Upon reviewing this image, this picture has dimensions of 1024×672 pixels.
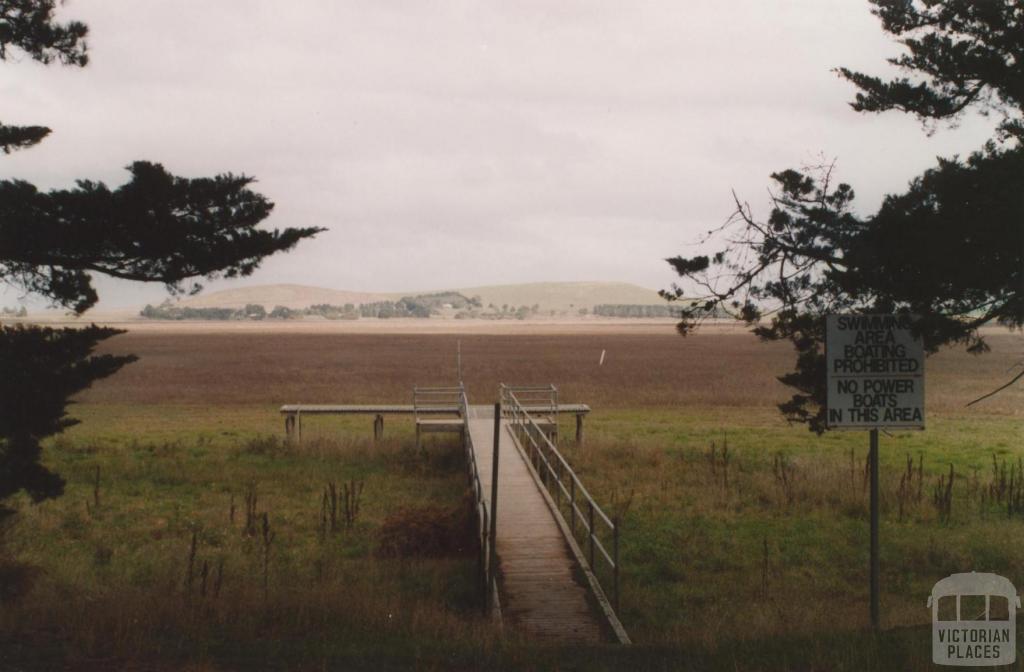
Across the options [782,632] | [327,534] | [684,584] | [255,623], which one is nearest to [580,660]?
[782,632]

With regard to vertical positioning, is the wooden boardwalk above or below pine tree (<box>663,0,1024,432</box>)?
below

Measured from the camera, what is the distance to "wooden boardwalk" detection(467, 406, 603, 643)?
870cm

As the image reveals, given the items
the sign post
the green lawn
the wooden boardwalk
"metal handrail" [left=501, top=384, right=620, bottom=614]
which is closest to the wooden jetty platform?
the wooden boardwalk

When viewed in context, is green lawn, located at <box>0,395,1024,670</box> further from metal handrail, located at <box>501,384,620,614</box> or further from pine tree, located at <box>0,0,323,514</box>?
pine tree, located at <box>0,0,323,514</box>

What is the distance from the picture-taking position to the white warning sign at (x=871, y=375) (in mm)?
7281

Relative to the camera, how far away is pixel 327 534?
1401 cm

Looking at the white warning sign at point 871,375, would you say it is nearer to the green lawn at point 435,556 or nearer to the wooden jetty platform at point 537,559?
the green lawn at point 435,556

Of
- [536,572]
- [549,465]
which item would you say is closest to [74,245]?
[536,572]

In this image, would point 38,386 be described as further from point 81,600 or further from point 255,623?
point 255,623

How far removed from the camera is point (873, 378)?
290 inches

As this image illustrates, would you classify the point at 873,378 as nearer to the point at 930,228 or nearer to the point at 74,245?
the point at 930,228

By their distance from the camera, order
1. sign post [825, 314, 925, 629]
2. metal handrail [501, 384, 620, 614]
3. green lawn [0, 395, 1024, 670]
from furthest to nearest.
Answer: metal handrail [501, 384, 620, 614] → sign post [825, 314, 925, 629] → green lawn [0, 395, 1024, 670]

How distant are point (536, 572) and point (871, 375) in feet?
16.0

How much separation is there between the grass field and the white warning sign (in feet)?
5.61
